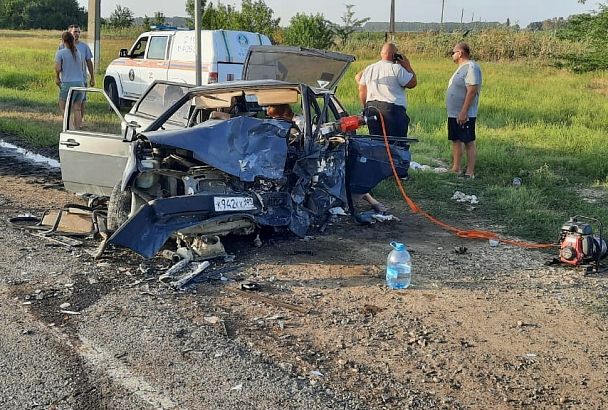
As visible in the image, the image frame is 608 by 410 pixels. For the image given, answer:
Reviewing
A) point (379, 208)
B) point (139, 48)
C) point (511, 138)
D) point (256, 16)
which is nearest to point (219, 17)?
point (256, 16)

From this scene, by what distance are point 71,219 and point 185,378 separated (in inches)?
128

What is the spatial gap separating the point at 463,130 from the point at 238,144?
425 centimetres

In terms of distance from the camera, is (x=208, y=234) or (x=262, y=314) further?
(x=208, y=234)

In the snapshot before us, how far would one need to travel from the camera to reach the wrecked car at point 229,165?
5930 mm

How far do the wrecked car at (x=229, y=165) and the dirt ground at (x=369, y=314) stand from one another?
0.34 meters

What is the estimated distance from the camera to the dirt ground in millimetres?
4012

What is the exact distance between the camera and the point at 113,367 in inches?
163

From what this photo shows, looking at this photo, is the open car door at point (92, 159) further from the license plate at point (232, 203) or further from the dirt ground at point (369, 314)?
the license plate at point (232, 203)

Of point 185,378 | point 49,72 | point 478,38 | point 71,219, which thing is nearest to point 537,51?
point 478,38

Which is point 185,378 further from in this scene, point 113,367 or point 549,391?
point 549,391

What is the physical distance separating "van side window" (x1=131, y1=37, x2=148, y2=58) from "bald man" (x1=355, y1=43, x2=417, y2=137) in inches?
392

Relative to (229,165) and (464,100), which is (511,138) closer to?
(464,100)

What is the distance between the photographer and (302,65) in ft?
29.5

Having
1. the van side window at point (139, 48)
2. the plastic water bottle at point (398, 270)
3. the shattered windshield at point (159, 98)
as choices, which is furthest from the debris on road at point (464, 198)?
the van side window at point (139, 48)
